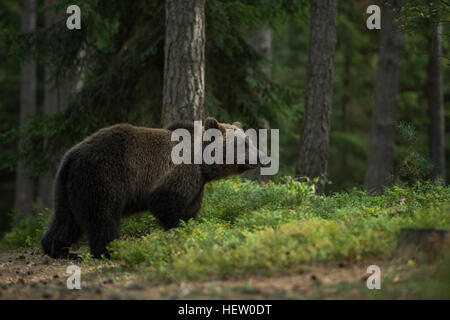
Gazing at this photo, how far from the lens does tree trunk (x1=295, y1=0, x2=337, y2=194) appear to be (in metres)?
11.7

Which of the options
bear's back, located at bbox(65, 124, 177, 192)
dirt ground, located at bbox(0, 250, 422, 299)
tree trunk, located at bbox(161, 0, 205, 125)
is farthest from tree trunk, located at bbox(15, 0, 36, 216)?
dirt ground, located at bbox(0, 250, 422, 299)

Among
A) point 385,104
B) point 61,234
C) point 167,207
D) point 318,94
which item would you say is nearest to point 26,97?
point 385,104

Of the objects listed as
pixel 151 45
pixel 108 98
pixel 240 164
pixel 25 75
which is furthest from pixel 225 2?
pixel 25 75

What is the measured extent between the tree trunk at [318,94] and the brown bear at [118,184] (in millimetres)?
3352

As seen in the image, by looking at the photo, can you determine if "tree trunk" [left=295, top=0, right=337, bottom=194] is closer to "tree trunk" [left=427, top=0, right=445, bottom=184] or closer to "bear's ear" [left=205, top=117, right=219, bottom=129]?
"bear's ear" [left=205, top=117, right=219, bottom=129]

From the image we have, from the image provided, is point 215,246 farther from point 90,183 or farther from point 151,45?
point 151,45

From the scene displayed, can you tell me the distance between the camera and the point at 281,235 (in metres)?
5.93

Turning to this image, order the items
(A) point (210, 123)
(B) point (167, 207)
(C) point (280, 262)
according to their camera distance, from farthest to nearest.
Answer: (A) point (210, 123), (B) point (167, 207), (C) point (280, 262)

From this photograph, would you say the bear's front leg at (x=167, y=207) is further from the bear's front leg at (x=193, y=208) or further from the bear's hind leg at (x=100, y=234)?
the bear's hind leg at (x=100, y=234)

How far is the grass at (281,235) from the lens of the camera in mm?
5633

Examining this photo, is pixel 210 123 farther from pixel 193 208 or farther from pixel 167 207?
pixel 167 207

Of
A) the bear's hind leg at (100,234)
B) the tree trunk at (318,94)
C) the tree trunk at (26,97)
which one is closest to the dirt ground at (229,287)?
the bear's hind leg at (100,234)

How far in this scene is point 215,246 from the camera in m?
6.17

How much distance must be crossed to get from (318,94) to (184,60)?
3.51m
